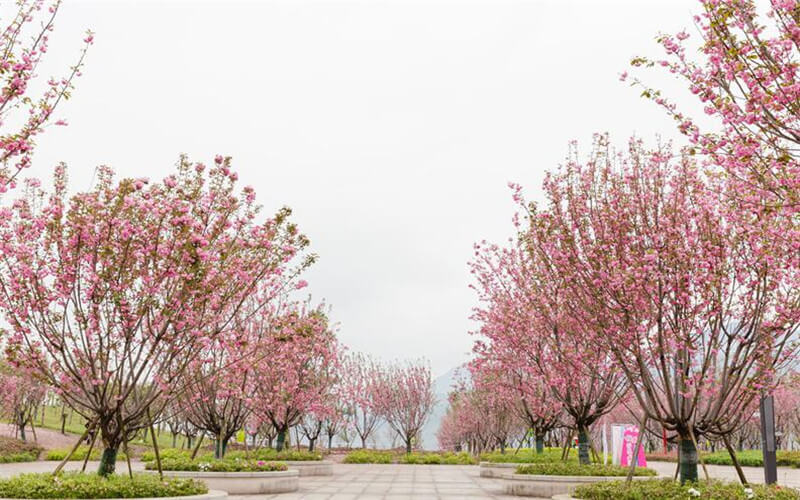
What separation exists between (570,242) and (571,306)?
4.99 ft

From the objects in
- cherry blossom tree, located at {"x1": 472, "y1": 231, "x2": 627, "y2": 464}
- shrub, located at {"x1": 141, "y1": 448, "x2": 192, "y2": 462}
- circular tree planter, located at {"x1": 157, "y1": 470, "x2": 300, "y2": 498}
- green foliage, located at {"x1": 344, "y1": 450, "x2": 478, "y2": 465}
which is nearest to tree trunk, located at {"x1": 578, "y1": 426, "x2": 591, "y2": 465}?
cherry blossom tree, located at {"x1": 472, "y1": 231, "x2": 627, "y2": 464}

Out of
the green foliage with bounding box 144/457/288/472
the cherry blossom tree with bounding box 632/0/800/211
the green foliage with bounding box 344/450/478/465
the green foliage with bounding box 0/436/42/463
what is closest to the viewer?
the cherry blossom tree with bounding box 632/0/800/211

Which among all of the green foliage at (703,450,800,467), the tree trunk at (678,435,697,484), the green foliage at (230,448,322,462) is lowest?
the green foliage at (230,448,322,462)

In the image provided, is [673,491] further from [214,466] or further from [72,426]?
[72,426]

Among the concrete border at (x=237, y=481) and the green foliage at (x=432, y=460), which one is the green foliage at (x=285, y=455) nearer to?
the concrete border at (x=237, y=481)

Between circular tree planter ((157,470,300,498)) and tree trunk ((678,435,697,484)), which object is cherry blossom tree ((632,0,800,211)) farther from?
circular tree planter ((157,470,300,498))

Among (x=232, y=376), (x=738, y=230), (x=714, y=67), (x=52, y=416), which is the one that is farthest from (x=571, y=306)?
(x=52, y=416)

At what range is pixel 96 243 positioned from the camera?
1097cm

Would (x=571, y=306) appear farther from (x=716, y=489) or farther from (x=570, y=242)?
(x=716, y=489)

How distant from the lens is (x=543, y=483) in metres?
16.5

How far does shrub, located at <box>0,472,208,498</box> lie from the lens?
9.91 meters

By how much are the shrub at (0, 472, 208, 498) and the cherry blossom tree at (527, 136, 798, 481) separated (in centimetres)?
802

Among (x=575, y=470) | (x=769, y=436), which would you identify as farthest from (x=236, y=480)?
(x=769, y=436)

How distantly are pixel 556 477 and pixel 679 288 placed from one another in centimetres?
754
